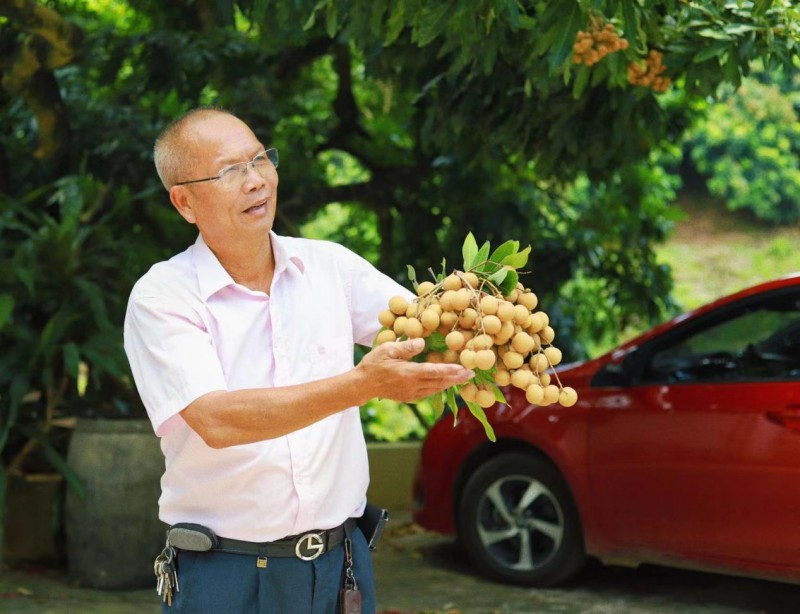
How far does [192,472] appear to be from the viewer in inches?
105

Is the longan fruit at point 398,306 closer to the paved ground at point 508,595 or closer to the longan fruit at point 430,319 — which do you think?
the longan fruit at point 430,319

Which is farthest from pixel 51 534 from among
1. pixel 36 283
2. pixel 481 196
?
pixel 481 196

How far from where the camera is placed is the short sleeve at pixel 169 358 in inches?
96.5

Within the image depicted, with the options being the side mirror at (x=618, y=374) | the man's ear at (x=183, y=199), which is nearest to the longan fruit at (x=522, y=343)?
the man's ear at (x=183, y=199)

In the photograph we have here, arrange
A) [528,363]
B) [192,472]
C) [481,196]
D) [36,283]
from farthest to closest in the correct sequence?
[481,196] < [36,283] < [192,472] < [528,363]

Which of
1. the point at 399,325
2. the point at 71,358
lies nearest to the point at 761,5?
the point at 399,325

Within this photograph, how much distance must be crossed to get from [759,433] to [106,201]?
434cm

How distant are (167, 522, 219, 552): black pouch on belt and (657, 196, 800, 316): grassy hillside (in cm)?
1458

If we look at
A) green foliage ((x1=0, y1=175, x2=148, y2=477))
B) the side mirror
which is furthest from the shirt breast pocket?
green foliage ((x1=0, y1=175, x2=148, y2=477))

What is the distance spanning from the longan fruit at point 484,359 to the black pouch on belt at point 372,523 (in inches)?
30.0

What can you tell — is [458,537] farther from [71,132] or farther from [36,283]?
[71,132]

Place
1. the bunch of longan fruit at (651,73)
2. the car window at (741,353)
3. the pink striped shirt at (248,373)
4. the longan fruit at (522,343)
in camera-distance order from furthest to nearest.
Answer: the car window at (741,353)
the bunch of longan fruit at (651,73)
the pink striped shirt at (248,373)
the longan fruit at (522,343)

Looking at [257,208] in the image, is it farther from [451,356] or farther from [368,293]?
[451,356]

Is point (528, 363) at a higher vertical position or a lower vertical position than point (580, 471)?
higher
